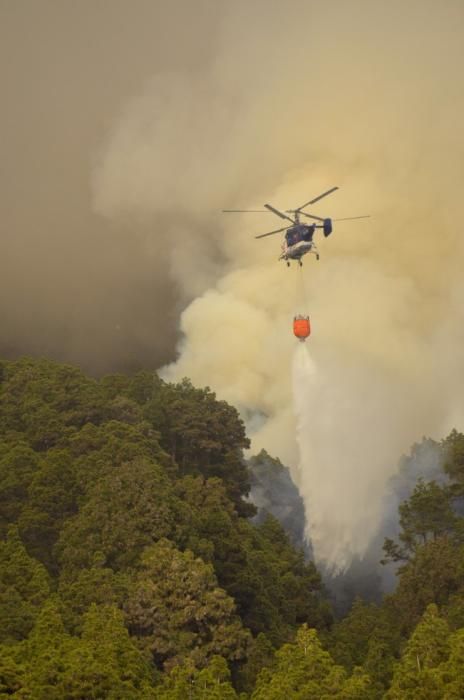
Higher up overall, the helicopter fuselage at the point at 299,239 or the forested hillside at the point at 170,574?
the helicopter fuselage at the point at 299,239

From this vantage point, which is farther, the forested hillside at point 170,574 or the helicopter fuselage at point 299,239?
the helicopter fuselage at point 299,239

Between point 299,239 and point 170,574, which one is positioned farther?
point 299,239

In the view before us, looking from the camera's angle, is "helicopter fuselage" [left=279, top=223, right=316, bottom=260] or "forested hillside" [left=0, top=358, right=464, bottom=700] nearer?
"forested hillside" [left=0, top=358, right=464, bottom=700]

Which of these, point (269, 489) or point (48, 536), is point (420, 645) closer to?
point (48, 536)

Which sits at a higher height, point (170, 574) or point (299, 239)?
point (299, 239)

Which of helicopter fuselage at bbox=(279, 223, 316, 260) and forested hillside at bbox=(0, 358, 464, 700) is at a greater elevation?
helicopter fuselage at bbox=(279, 223, 316, 260)

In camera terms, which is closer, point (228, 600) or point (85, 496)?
point (228, 600)

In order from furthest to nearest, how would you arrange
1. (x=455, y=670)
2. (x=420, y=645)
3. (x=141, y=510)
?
(x=141, y=510)
(x=420, y=645)
(x=455, y=670)

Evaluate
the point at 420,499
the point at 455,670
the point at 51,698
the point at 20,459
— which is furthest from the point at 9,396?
the point at 455,670
